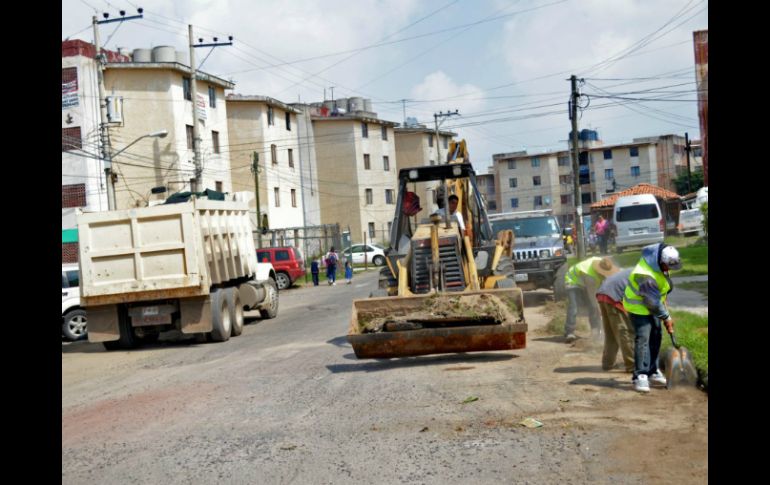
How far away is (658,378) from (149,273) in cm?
1050

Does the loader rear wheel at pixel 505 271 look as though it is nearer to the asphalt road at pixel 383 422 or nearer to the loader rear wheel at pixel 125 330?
the asphalt road at pixel 383 422

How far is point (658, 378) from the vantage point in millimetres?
9250

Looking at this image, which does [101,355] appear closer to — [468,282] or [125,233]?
[125,233]

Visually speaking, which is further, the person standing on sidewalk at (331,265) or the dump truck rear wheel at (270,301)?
the person standing on sidewalk at (331,265)

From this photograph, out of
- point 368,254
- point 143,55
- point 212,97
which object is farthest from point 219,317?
point 368,254

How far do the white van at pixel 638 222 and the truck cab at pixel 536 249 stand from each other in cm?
1853

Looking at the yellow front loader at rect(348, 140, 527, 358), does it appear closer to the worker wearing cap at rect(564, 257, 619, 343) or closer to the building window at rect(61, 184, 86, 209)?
the worker wearing cap at rect(564, 257, 619, 343)

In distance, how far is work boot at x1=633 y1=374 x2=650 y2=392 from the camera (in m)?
8.99

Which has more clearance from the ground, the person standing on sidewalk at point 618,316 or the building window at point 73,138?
the building window at point 73,138

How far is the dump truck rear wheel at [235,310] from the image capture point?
18344 millimetres

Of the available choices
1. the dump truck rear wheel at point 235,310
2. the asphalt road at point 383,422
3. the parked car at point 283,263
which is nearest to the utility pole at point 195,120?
the parked car at point 283,263

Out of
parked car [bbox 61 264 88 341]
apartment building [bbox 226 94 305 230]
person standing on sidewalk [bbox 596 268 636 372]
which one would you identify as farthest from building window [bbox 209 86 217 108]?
person standing on sidewalk [bbox 596 268 636 372]

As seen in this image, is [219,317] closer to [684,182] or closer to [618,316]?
[618,316]
